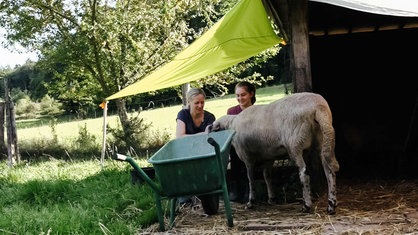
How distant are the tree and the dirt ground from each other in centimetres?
764

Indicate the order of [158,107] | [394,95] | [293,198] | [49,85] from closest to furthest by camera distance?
[293,198]
[394,95]
[49,85]
[158,107]

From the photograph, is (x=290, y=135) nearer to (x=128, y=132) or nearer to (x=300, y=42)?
(x=300, y=42)

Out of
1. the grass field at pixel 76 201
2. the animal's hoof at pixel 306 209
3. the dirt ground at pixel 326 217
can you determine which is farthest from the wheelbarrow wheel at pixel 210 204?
the animal's hoof at pixel 306 209

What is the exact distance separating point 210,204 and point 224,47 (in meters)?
2.07

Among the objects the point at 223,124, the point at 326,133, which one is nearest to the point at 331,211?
the point at 326,133

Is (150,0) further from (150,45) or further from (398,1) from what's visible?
(398,1)

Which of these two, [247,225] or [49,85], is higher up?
[49,85]

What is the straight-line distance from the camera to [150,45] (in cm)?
1270

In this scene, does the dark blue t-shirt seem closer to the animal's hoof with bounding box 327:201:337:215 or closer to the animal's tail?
the animal's tail

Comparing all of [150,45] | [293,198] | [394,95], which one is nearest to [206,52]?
[293,198]

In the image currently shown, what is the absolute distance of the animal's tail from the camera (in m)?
4.48

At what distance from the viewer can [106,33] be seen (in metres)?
12.1

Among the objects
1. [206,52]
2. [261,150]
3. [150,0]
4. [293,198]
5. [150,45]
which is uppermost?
[150,0]

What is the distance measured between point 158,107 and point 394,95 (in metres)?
15.4
